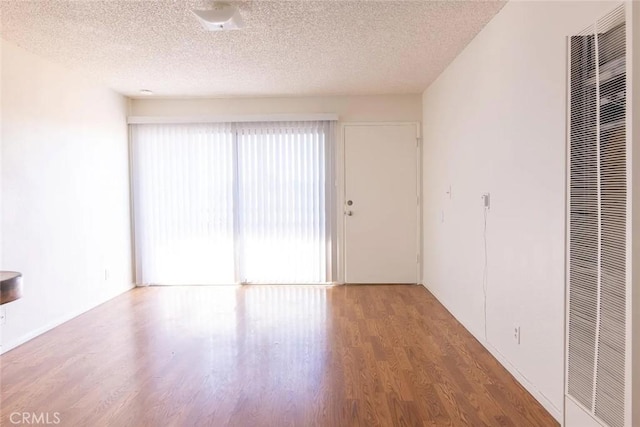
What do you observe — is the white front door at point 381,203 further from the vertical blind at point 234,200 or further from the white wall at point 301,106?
the vertical blind at point 234,200

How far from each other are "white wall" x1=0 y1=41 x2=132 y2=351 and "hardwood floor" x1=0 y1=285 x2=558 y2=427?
309 millimetres

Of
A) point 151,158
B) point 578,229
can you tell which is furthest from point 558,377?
point 151,158

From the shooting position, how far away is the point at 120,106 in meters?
4.64

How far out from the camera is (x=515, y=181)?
2.37 metres

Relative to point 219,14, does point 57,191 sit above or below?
below

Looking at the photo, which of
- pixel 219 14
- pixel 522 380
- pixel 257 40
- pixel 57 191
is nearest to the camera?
pixel 522 380

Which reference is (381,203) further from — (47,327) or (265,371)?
(47,327)

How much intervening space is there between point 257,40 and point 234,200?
7.42ft

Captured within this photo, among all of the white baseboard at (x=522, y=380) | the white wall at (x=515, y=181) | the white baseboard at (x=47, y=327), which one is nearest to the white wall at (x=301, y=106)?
the white wall at (x=515, y=181)

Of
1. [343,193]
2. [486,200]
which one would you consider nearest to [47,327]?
[343,193]

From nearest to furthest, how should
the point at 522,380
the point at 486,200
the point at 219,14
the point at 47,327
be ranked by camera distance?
the point at 522,380 → the point at 219,14 → the point at 486,200 → the point at 47,327

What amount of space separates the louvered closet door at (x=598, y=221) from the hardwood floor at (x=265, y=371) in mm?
698

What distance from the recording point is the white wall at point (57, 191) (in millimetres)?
2992

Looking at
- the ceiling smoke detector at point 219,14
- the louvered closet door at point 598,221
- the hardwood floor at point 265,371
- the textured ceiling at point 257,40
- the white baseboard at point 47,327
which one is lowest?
the hardwood floor at point 265,371
